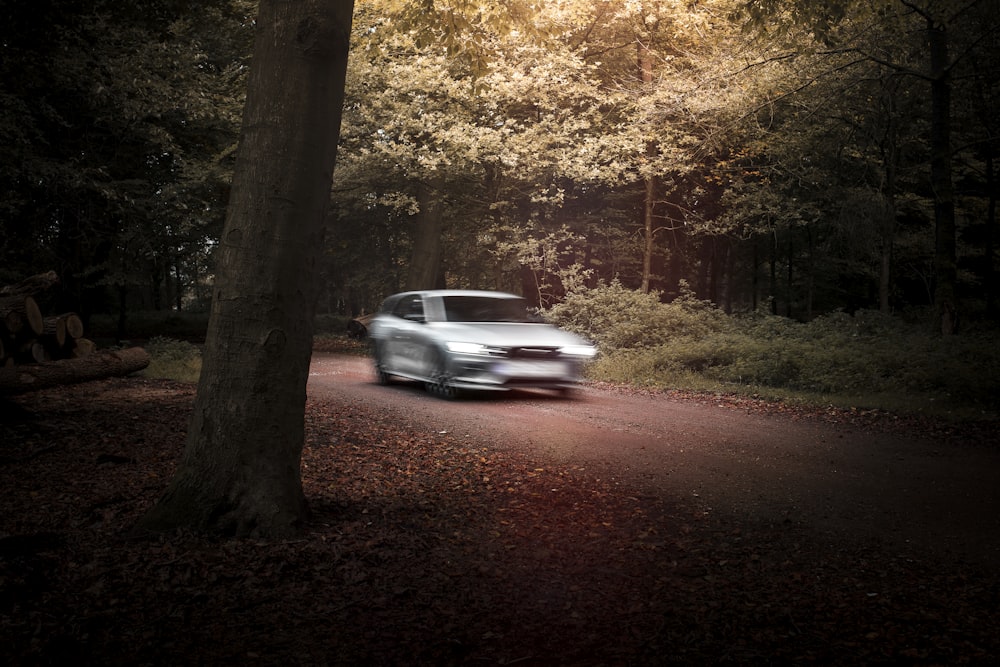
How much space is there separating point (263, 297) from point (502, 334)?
7338mm

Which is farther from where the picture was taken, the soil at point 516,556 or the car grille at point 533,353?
the car grille at point 533,353

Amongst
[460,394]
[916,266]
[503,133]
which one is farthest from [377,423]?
[916,266]

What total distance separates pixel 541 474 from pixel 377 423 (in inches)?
133

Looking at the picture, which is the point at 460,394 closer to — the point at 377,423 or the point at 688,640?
the point at 377,423

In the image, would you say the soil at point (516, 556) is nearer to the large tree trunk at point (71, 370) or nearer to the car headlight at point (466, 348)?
the large tree trunk at point (71, 370)

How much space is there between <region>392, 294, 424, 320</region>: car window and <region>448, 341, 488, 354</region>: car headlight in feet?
4.01

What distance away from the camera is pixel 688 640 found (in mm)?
3629

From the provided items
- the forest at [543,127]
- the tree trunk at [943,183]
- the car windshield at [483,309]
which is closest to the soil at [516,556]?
the car windshield at [483,309]

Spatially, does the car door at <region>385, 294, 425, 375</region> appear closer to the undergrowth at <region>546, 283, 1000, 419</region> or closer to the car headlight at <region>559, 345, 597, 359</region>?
the car headlight at <region>559, 345, 597, 359</region>

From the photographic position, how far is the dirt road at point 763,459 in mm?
5750

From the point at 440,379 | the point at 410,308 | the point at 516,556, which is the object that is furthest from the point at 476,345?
the point at 516,556

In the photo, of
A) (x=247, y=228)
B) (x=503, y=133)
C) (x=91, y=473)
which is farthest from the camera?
(x=503, y=133)

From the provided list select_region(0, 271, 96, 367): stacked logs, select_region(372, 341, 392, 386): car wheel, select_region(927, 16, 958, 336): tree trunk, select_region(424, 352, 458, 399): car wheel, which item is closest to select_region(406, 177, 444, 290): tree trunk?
select_region(372, 341, 392, 386): car wheel

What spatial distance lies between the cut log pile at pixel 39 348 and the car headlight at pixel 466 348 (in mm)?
6091
